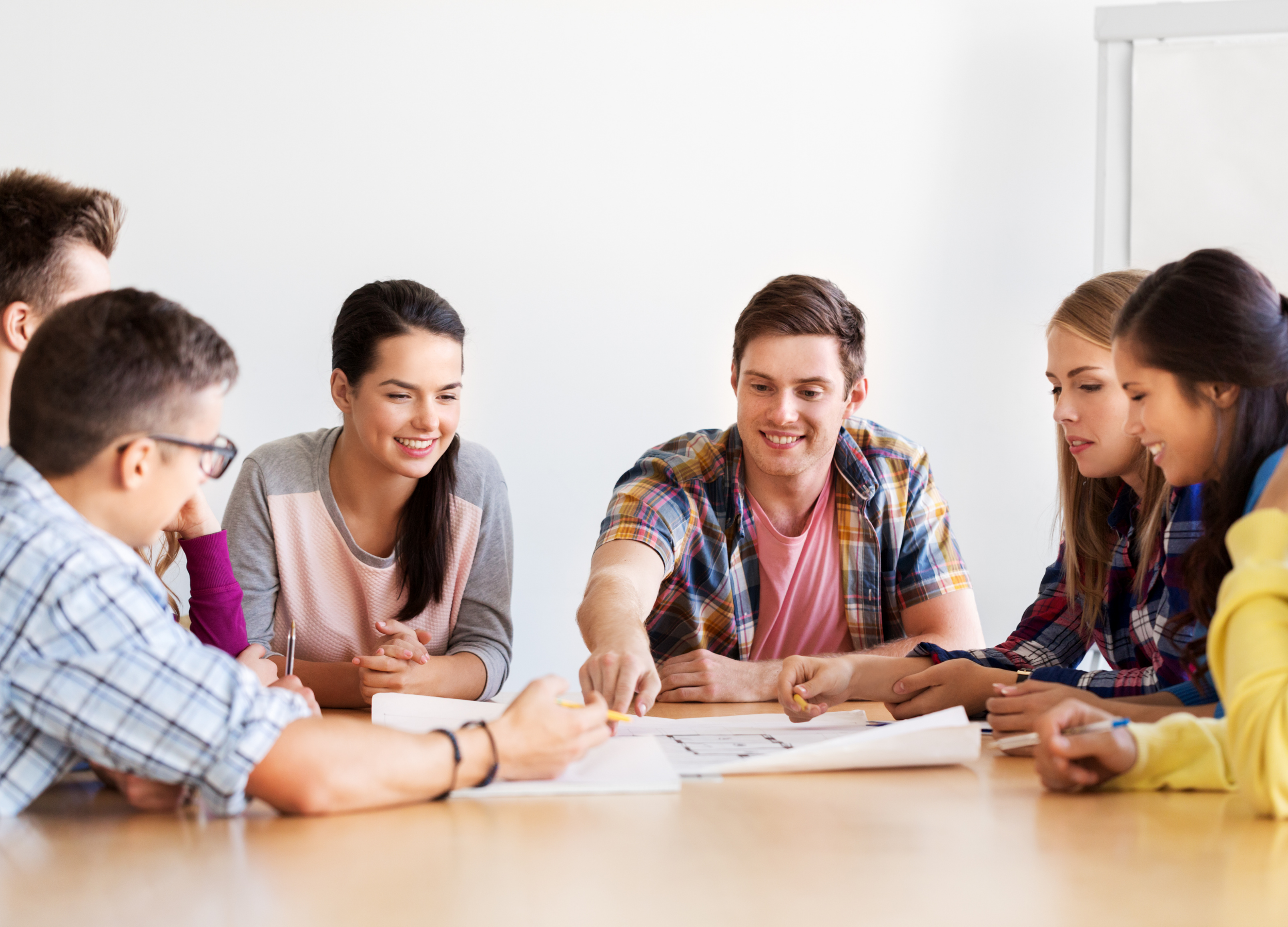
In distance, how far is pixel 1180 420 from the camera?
3.93 feet

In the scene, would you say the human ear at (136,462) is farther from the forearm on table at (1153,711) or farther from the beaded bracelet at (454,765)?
the forearm on table at (1153,711)

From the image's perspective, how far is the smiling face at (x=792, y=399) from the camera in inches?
76.9

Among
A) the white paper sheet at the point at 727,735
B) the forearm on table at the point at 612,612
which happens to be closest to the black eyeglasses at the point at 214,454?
the white paper sheet at the point at 727,735

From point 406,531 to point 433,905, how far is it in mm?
1255

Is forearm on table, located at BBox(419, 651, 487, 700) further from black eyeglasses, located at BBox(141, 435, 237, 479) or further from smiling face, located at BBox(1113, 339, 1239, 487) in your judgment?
smiling face, located at BBox(1113, 339, 1239, 487)

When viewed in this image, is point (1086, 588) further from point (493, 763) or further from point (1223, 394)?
point (493, 763)

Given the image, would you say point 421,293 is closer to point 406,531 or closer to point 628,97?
point 406,531

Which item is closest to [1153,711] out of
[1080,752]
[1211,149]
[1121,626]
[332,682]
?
[1080,752]

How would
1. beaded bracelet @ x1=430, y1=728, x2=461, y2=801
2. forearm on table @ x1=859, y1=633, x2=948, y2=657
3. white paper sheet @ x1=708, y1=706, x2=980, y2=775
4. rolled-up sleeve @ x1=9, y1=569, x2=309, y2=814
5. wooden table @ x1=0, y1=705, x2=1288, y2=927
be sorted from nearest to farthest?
wooden table @ x1=0, y1=705, x2=1288, y2=927 → rolled-up sleeve @ x1=9, y1=569, x2=309, y2=814 → beaded bracelet @ x1=430, y1=728, x2=461, y2=801 → white paper sheet @ x1=708, y1=706, x2=980, y2=775 → forearm on table @ x1=859, y1=633, x2=948, y2=657

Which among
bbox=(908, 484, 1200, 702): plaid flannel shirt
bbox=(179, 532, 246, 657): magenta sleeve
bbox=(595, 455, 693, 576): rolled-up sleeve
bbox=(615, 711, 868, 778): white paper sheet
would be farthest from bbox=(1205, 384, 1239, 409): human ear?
bbox=(179, 532, 246, 657): magenta sleeve

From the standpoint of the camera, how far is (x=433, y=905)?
2.37 feet

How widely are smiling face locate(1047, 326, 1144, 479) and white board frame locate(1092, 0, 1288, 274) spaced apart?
51.6 inches

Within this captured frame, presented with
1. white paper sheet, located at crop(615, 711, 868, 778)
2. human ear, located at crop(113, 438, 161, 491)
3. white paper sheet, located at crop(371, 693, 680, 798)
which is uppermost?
human ear, located at crop(113, 438, 161, 491)

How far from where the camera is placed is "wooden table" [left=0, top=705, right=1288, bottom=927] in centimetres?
72
